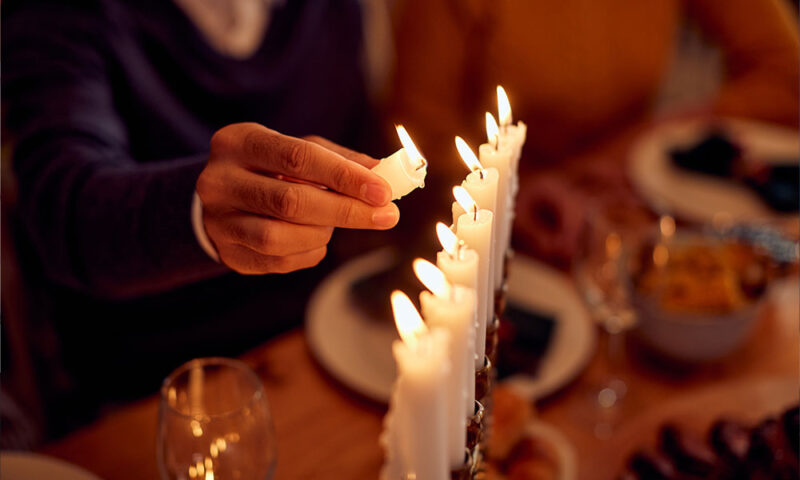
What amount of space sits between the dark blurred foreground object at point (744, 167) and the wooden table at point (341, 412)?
11.6 inches

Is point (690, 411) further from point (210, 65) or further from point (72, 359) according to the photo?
point (72, 359)

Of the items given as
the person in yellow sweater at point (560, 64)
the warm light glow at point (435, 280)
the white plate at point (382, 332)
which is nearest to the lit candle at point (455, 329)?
the warm light glow at point (435, 280)

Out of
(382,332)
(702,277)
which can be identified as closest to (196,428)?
(382,332)

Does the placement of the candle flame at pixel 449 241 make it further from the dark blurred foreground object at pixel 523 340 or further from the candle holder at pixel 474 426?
the dark blurred foreground object at pixel 523 340

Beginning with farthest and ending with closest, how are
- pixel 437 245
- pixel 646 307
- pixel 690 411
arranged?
1. pixel 437 245
2. pixel 646 307
3. pixel 690 411

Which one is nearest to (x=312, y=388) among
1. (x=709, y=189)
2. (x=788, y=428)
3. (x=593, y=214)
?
(x=593, y=214)

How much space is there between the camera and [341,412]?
2.88ft

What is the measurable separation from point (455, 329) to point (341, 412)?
0.59 meters

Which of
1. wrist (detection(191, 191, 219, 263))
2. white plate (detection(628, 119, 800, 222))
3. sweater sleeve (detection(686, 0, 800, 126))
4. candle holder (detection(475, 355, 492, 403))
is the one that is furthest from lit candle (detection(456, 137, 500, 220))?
sweater sleeve (detection(686, 0, 800, 126))

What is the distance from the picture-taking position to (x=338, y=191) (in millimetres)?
488

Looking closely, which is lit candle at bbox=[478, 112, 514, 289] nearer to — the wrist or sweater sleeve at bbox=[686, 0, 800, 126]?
the wrist

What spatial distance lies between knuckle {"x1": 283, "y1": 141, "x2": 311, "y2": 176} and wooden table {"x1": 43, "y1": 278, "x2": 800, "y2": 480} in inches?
15.7

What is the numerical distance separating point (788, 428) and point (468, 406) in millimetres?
459

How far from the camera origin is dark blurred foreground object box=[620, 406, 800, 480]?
67 centimetres
